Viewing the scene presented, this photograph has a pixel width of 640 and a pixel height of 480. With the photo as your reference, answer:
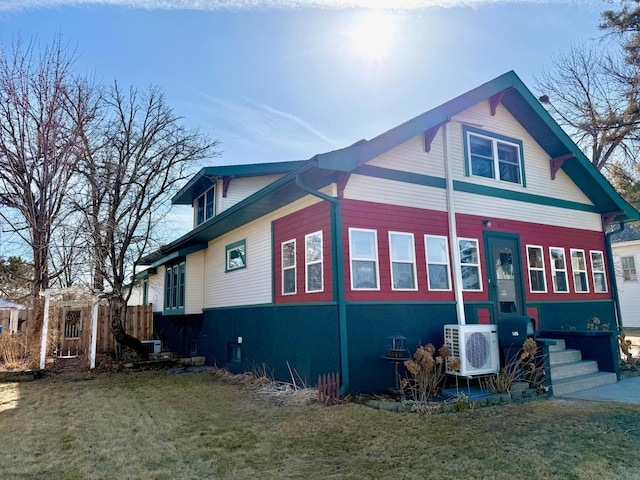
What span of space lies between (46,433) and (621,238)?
2883cm

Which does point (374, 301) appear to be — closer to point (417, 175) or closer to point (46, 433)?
point (417, 175)

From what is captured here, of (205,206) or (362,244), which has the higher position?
(205,206)

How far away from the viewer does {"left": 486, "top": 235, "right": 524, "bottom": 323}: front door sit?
8.52 metres

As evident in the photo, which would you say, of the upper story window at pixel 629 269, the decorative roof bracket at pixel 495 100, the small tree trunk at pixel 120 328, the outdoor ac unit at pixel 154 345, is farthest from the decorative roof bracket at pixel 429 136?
the upper story window at pixel 629 269

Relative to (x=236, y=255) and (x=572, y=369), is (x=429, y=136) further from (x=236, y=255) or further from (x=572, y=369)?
(x=236, y=255)

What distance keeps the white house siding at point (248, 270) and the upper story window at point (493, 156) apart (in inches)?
143

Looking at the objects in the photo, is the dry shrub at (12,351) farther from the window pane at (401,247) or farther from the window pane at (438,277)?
the window pane at (438,277)

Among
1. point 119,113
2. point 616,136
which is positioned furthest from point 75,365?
point 616,136

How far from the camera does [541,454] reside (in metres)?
4.11

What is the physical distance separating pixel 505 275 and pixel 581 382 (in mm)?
2305

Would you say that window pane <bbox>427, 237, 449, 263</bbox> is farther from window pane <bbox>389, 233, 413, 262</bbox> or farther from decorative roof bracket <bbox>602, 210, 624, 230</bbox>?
decorative roof bracket <bbox>602, 210, 624, 230</bbox>

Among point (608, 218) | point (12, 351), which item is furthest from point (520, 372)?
point (12, 351)

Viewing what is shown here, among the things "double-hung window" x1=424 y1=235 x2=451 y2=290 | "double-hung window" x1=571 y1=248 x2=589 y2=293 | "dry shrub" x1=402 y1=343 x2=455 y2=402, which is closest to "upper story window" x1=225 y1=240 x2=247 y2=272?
"double-hung window" x1=424 y1=235 x2=451 y2=290

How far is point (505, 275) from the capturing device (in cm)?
880
